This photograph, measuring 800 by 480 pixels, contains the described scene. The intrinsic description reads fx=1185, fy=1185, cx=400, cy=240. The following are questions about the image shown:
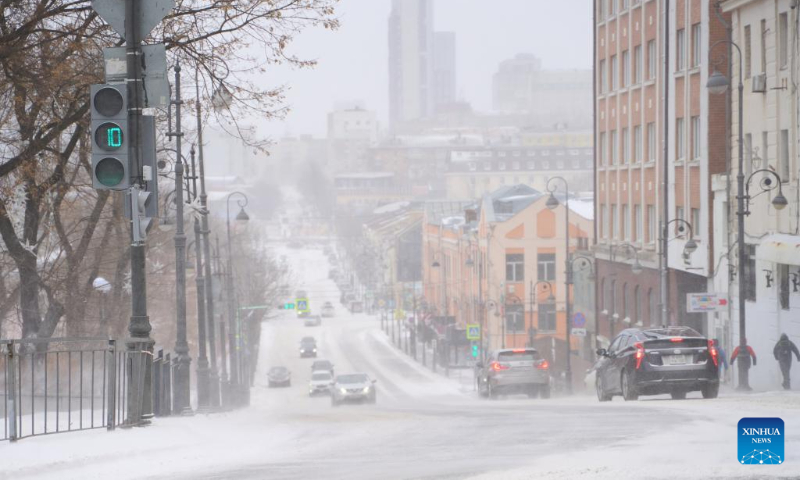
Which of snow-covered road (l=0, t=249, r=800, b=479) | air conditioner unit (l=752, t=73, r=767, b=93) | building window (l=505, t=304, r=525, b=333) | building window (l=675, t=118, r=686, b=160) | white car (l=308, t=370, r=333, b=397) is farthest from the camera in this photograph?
building window (l=505, t=304, r=525, b=333)

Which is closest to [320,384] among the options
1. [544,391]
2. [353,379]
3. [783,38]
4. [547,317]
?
[353,379]

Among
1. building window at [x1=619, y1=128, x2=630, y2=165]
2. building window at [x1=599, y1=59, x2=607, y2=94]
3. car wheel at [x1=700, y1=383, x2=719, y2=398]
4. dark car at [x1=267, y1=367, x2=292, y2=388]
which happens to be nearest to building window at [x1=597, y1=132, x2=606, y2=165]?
building window at [x1=599, y1=59, x2=607, y2=94]

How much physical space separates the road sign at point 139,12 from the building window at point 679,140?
33.2 m

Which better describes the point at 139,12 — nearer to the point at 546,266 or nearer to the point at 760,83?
the point at 760,83

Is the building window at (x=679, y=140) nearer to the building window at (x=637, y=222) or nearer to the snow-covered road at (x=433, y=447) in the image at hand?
the building window at (x=637, y=222)

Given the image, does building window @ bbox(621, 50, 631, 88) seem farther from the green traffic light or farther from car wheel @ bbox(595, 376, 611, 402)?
the green traffic light

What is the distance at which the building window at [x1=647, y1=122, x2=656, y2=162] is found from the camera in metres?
46.8

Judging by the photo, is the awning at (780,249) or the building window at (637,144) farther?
the building window at (637,144)

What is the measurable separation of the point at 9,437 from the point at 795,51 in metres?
25.9

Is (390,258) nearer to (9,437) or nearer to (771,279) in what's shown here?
(771,279)

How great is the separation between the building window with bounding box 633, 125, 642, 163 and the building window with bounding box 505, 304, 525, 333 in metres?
26.8

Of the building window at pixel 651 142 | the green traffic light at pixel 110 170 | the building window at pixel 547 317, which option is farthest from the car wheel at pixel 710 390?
the building window at pixel 547 317

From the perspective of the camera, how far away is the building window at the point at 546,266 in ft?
255

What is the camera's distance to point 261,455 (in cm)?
1246
